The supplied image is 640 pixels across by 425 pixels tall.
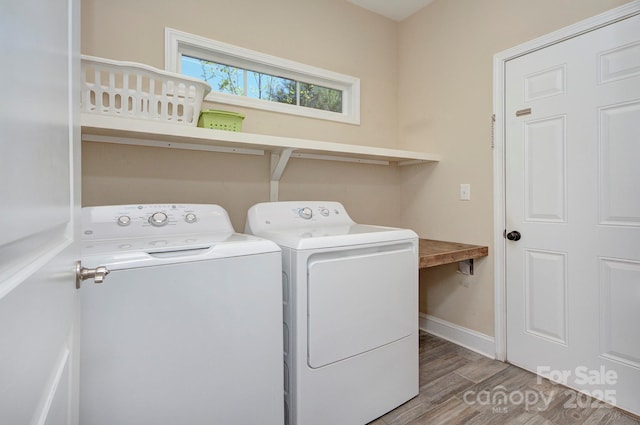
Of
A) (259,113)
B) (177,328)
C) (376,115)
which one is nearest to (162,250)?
(177,328)

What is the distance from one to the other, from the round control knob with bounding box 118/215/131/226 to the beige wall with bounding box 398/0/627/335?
6.97 ft

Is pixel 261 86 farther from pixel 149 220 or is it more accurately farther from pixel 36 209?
pixel 36 209

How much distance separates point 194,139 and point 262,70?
91 cm

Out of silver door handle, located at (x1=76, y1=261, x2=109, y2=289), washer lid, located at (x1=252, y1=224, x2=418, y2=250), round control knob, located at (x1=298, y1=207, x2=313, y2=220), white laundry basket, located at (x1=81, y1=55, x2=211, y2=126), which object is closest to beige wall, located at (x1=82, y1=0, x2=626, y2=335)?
white laundry basket, located at (x1=81, y1=55, x2=211, y2=126)

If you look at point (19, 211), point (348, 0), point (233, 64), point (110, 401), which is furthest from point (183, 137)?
point (348, 0)

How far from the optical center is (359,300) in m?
1.50

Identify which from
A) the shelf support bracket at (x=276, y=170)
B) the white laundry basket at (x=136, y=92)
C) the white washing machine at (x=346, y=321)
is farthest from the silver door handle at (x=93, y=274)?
the shelf support bracket at (x=276, y=170)

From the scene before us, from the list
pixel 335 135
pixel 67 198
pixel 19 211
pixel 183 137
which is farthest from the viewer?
pixel 335 135

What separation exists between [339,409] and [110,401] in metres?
0.94

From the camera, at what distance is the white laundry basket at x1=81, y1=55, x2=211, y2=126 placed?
143 centimetres

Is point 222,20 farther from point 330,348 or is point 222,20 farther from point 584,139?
point 584,139

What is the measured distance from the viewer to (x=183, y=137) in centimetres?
161

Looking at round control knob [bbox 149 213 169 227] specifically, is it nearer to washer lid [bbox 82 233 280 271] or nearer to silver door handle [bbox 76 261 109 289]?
washer lid [bbox 82 233 280 271]

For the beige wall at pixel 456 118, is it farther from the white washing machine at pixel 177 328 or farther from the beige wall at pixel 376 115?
the white washing machine at pixel 177 328
